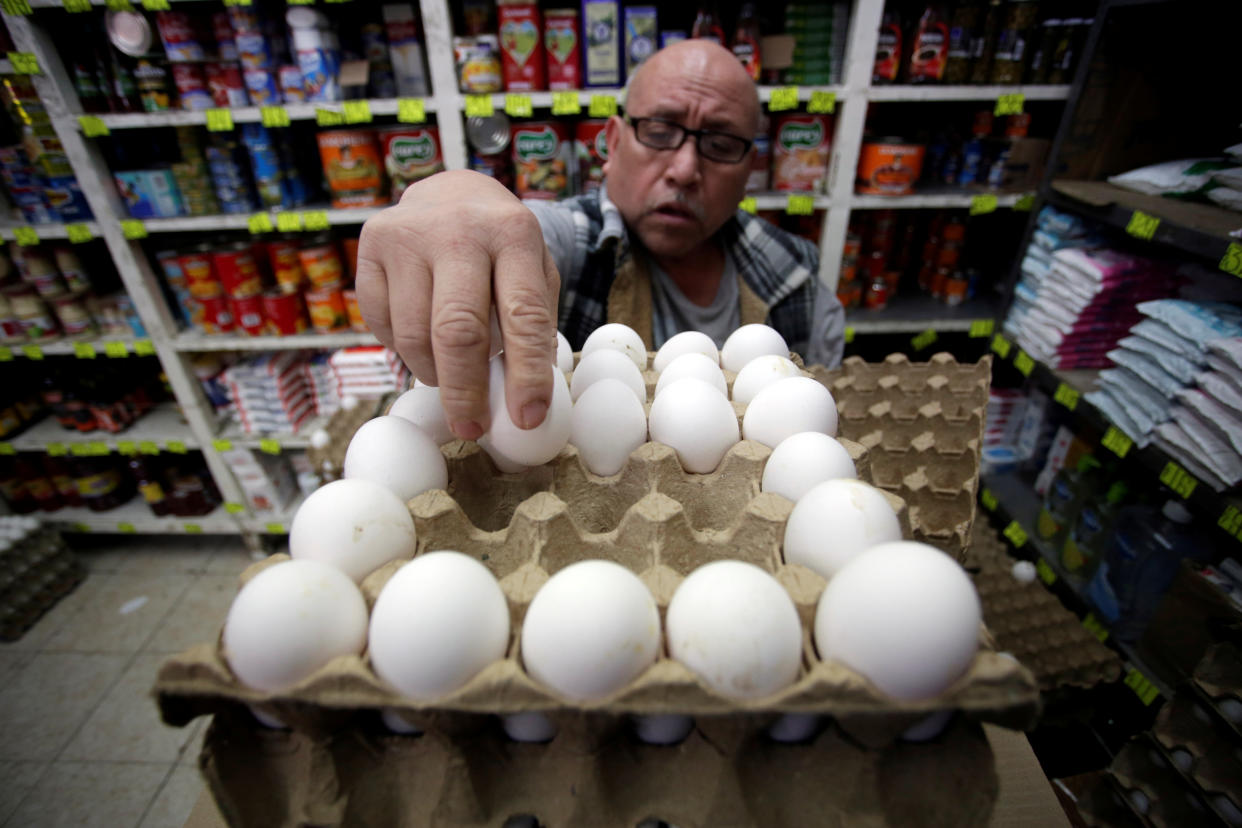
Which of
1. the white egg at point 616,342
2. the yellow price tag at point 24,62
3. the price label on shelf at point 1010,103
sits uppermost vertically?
the yellow price tag at point 24,62

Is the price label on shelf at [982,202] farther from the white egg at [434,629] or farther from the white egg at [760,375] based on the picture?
the white egg at [434,629]

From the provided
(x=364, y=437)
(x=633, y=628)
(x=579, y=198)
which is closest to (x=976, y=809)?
(x=633, y=628)

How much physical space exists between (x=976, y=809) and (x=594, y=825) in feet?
1.07

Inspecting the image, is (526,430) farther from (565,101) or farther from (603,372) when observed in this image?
(565,101)

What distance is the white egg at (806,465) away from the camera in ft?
2.21

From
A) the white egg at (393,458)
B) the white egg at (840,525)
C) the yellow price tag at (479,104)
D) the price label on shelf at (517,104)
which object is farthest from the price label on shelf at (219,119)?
the white egg at (840,525)

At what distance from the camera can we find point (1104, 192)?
1709 millimetres

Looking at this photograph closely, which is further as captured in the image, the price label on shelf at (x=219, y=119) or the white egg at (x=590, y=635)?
the price label on shelf at (x=219, y=119)

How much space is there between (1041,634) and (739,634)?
167 centimetres

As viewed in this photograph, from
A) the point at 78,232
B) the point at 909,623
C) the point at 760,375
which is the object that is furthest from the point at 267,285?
the point at 909,623

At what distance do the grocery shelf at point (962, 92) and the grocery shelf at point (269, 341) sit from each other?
194 centimetres

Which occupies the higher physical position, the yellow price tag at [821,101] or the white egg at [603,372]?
the yellow price tag at [821,101]

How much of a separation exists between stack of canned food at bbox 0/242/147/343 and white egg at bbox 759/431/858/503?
2527 millimetres

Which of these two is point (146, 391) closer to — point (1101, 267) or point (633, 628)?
point (633, 628)
